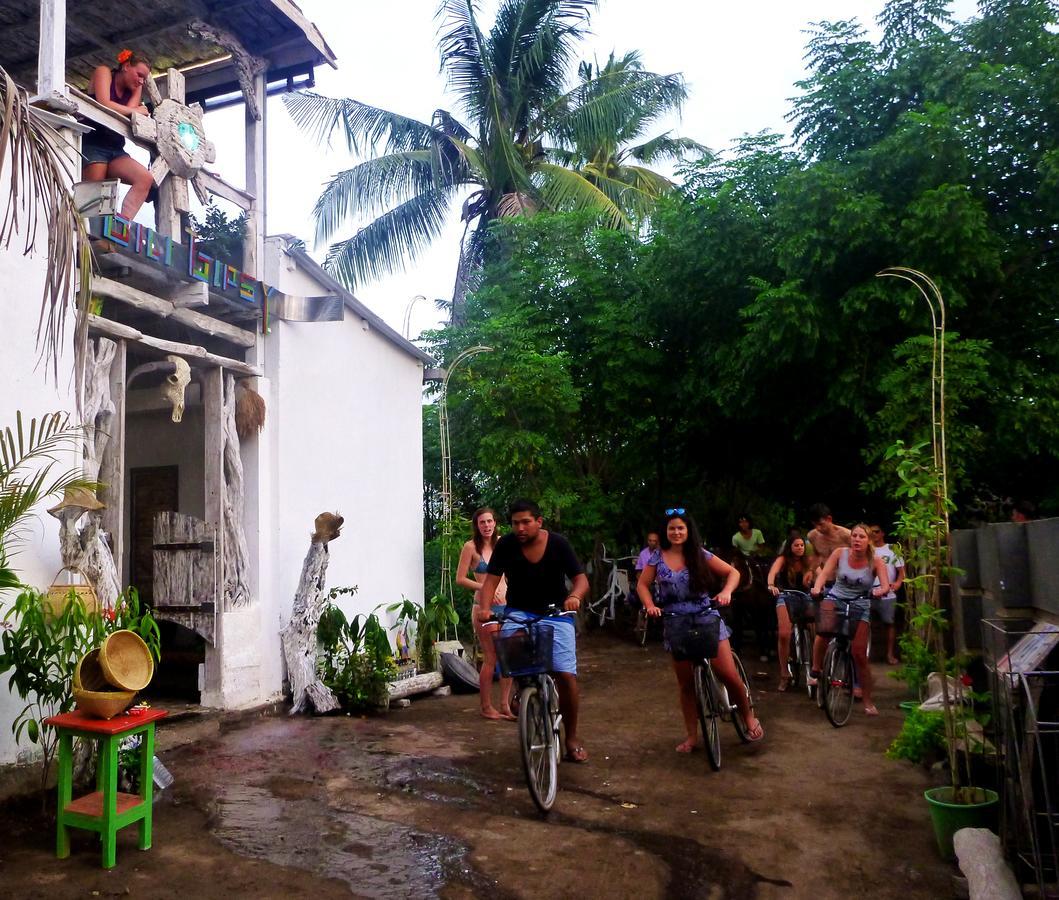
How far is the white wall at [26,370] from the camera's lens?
19.7ft

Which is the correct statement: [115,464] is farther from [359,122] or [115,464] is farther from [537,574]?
[359,122]

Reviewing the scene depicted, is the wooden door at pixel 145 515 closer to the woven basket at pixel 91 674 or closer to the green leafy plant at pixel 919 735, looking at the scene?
the woven basket at pixel 91 674

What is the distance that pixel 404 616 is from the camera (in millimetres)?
10164

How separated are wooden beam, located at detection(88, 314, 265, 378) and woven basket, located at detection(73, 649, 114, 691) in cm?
320

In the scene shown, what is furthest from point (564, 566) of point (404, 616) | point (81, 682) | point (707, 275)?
point (707, 275)

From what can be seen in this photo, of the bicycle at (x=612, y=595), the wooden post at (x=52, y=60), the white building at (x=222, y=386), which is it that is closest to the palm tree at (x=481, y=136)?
the bicycle at (x=612, y=595)

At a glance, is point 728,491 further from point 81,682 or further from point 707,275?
point 81,682

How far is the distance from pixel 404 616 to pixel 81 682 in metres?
5.63

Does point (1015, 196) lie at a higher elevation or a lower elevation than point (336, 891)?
higher

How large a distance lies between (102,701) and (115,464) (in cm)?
317

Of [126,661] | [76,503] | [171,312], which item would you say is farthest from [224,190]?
[126,661]

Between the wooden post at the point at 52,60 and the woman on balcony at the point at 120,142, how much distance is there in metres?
0.92

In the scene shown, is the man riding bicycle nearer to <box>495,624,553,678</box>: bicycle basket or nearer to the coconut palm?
<box>495,624,553,678</box>: bicycle basket

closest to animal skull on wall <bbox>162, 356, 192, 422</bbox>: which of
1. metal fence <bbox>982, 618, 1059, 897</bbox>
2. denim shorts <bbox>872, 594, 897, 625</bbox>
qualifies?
metal fence <bbox>982, 618, 1059, 897</bbox>
